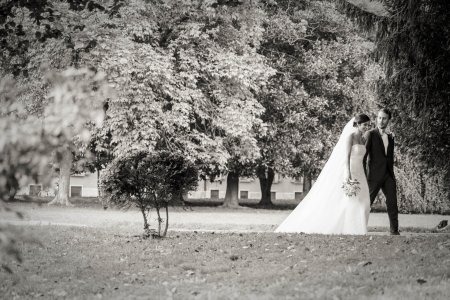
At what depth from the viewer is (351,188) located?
40.0 feet

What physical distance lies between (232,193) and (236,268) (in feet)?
83.0

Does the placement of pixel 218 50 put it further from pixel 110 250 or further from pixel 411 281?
pixel 411 281

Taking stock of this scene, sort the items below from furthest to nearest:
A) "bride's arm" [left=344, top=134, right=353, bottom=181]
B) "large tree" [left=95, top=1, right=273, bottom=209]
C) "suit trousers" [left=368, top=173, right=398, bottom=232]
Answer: "large tree" [left=95, top=1, right=273, bottom=209]
"bride's arm" [left=344, top=134, right=353, bottom=181]
"suit trousers" [left=368, top=173, right=398, bottom=232]

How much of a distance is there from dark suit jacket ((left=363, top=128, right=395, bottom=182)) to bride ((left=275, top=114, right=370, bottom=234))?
0.29 meters

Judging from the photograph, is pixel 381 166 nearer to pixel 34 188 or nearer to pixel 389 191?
pixel 389 191

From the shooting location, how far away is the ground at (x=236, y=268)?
6.56 meters

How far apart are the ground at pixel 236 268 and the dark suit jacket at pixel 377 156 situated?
5.10 feet

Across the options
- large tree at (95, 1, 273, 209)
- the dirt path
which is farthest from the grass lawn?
large tree at (95, 1, 273, 209)

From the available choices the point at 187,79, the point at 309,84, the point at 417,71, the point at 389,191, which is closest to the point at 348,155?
the point at 389,191

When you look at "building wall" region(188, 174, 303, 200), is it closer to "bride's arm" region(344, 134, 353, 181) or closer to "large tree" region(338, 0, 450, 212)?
"large tree" region(338, 0, 450, 212)

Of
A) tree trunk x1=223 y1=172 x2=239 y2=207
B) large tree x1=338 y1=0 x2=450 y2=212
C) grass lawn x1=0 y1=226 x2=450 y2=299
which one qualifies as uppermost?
large tree x1=338 y1=0 x2=450 y2=212

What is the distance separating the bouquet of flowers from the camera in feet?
40.0

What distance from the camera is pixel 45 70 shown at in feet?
12.8

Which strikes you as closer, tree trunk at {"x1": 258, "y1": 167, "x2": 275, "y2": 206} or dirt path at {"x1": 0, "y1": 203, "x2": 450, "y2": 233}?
dirt path at {"x1": 0, "y1": 203, "x2": 450, "y2": 233}
